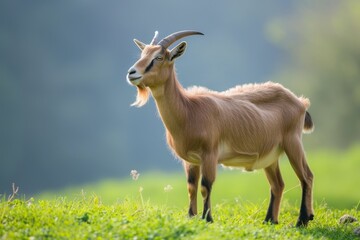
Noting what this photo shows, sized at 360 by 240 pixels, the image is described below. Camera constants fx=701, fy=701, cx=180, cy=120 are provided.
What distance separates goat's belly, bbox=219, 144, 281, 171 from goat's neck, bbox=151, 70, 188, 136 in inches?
29.4

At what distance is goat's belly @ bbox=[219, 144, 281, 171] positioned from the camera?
31.3 ft

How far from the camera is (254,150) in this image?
9812 mm

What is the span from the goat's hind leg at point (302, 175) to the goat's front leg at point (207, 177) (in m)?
1.68

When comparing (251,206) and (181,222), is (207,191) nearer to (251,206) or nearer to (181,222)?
(181,222)

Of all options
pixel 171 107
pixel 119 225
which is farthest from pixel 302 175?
pixel 119 225

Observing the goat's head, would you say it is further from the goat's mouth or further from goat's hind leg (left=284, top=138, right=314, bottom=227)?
goat's hind leg (left=284, top=138, right=314, bottom=227)

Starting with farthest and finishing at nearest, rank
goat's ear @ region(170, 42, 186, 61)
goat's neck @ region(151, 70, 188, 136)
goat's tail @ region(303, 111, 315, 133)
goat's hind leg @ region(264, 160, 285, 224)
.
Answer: goat's tail @ region(303, 111, 315, 133) → goat's hind leg @ region(264, 160, 285, 224) → goat's neck @ region(151, 70, 188, 136) → goat's ear @ region(170, 42, 186, 61)

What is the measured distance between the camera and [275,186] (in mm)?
10508

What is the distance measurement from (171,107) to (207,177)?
102 centimetres

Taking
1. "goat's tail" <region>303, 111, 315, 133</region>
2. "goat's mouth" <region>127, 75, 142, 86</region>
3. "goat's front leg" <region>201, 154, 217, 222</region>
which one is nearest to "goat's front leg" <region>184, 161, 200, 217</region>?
"goat's front leg" <region>201, 154, 217, 222</region>

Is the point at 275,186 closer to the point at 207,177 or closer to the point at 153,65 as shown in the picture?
the point at 207,177

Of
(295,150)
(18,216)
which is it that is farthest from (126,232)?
(295,150)

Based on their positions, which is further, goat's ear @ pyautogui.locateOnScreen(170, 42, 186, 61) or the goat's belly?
the goat's belly

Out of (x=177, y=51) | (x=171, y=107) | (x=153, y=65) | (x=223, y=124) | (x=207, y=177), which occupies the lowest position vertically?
(x=207, y=177)
